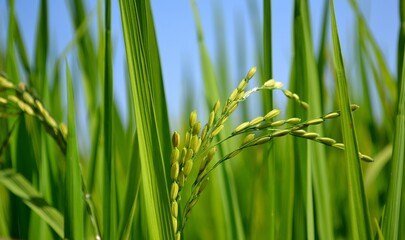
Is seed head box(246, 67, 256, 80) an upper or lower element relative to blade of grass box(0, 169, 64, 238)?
upper

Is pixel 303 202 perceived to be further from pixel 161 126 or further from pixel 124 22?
pixel 124 22

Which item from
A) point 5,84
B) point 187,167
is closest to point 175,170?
point 187,167

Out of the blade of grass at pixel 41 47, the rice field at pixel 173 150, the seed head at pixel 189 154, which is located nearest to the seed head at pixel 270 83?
the rice field at pixel 173 150

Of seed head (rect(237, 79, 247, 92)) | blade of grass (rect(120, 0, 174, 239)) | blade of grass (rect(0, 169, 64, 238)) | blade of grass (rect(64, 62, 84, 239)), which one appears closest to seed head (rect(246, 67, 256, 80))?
seed head (rect(237, 79, 247, 92))

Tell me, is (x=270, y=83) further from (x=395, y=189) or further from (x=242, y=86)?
(x=395, y=189)

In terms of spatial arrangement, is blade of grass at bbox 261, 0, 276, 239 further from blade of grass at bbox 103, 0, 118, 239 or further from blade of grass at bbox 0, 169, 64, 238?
blade of grass at bbox 0, 169, 64, 238

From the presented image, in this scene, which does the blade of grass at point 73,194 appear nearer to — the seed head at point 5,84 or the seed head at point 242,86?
the seed head at point 5,84
